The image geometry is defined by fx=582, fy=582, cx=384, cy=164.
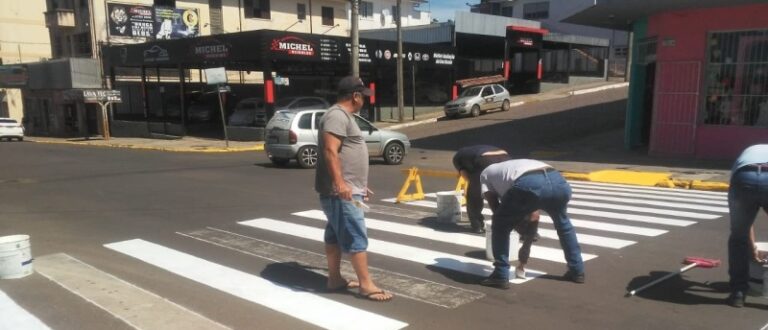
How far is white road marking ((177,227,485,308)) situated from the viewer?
16.3ft

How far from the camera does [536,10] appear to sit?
56875 mm

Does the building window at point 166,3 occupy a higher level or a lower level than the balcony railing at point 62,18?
higher

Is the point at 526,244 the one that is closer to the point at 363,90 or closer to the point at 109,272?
the point at 363,90

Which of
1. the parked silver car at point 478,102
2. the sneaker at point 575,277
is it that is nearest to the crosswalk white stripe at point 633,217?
the sneaker at point 575,277

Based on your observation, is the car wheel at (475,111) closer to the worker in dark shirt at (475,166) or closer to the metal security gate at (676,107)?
the metal security gate at (676,107)

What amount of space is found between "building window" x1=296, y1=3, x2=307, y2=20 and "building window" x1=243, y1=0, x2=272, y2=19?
2.52 meters

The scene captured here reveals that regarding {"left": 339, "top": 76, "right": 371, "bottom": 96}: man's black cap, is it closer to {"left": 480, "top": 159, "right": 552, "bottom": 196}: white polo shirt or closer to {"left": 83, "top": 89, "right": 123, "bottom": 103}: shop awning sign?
{"left": 480, "top": 159, "right": 552, "bottom": 196}: white polo shirt

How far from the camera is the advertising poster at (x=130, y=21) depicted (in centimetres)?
3666

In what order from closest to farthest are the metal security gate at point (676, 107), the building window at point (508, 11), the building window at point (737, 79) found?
the building window at point (737, 79) < the metal security gate at point (676, 107) < the building window at point (508, 11)

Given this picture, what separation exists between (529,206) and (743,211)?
1.60 m

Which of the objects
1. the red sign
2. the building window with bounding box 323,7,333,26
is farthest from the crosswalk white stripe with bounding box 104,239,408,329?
the building window with bounding box 323,7,333,26

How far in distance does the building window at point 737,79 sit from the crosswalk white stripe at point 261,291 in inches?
537

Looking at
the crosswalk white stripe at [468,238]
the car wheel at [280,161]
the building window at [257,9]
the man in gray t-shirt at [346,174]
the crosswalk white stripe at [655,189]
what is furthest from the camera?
the building window at [257,9]

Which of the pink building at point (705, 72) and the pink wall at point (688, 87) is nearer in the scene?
the pink building at point (705, 72)
